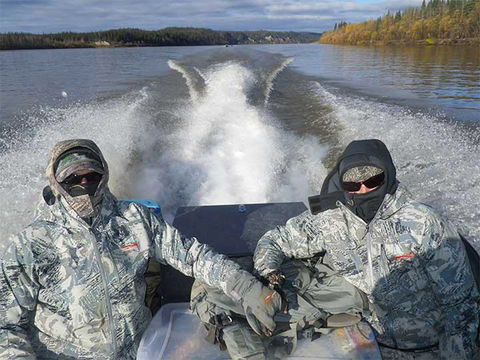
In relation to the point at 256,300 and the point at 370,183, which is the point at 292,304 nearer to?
the point at 256,300

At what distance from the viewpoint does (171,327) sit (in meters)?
2.06

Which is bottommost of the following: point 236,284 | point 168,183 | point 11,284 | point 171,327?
point 168,183

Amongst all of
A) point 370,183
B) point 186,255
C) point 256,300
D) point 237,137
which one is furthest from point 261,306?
point 237,137

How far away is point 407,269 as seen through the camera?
202cm

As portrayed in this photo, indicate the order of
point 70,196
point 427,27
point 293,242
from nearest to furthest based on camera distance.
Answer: point 70,196 → point 293,242 → point 427,27

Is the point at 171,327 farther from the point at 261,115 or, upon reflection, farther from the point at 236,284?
the point at 261,115

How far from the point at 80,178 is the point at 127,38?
185 feet

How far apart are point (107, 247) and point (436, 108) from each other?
28.9 feet

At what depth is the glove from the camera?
1788 millimetres

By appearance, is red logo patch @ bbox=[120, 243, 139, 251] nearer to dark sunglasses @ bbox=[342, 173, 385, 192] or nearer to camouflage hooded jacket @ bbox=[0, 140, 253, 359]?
camouflage hooded jacket @ bbox=[0, 140, 253, 359]

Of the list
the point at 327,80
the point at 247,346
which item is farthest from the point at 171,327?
the point at 327,80

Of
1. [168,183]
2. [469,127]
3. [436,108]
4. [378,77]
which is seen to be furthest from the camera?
[378,77]

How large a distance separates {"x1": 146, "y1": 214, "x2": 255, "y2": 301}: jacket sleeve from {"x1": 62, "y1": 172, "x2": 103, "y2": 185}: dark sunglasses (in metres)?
0.34

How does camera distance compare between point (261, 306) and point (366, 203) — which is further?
point (366, 203)
